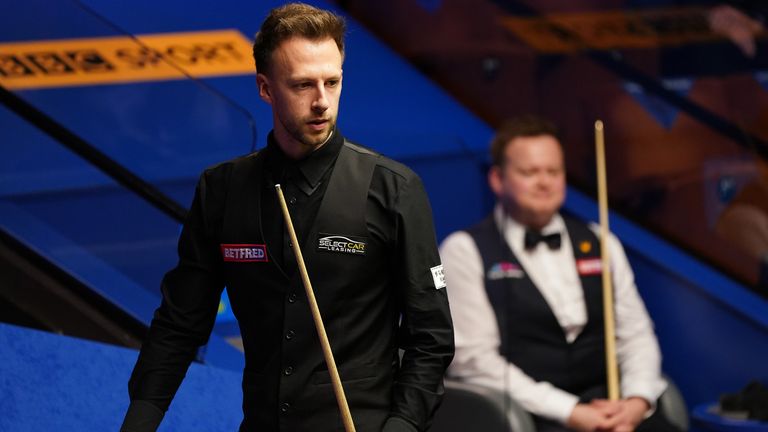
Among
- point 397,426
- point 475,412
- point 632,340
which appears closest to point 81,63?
point 475,412

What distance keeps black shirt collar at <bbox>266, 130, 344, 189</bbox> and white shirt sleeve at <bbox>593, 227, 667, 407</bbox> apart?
1.84 metres

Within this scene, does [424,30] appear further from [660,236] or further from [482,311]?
[482,311]

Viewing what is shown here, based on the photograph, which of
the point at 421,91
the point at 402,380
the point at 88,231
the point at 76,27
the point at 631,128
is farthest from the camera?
the point at 421,91

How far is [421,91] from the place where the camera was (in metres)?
5.17

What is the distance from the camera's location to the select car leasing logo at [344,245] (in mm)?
2281

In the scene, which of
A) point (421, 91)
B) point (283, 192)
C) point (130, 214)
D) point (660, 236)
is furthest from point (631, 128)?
point (283, 192)

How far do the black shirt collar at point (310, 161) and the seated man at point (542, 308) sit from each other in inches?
64.1

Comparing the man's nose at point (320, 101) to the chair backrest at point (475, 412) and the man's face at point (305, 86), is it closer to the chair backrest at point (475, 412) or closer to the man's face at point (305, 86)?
the man's face at point (305, 86)

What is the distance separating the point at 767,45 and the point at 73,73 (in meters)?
2.27

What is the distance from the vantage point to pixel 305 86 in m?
2.25

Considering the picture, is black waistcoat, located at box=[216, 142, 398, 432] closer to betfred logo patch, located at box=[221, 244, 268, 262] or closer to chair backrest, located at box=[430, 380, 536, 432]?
betfred logo patch, located at box=[221, 244, 268, 262]

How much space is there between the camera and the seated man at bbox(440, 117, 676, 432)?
3887 mm

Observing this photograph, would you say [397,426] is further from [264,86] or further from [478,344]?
[478,344]

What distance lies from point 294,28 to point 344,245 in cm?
36
